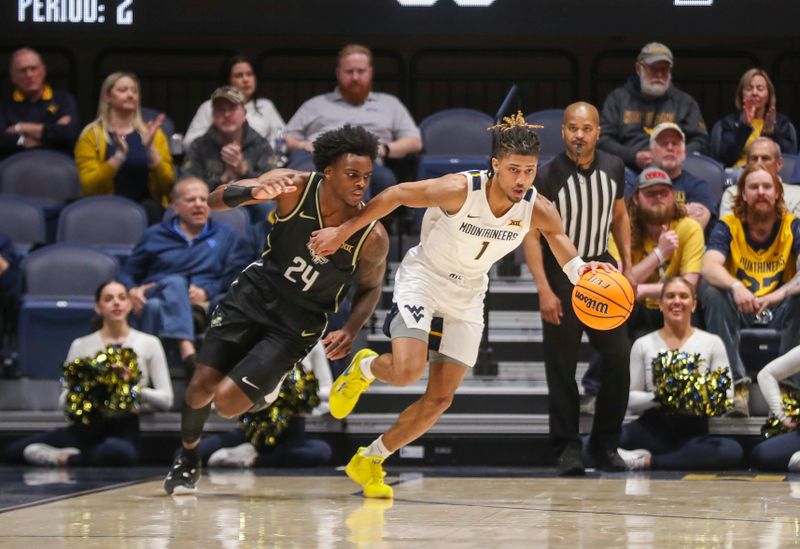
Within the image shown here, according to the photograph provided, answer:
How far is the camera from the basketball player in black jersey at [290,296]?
600 centimetres

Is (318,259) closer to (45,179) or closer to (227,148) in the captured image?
(227,148)

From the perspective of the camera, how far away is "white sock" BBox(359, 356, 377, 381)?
20.5ft

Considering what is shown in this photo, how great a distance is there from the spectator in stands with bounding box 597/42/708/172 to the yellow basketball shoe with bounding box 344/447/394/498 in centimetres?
350

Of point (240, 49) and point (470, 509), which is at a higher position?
point (240, 49)

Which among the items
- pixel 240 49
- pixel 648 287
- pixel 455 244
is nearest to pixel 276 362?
pixel 455 244

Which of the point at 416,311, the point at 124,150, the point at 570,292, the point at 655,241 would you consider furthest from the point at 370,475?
the point at 124,150

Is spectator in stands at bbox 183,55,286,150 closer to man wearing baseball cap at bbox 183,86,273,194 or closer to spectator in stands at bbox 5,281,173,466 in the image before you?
man wearing baseball cap at bbox 183,86,273,194

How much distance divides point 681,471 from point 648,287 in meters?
1.12

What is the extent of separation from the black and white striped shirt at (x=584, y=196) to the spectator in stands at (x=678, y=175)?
3.68 ft

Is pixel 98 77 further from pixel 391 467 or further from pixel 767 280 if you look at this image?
pixel 767 280

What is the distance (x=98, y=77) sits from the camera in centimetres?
1009

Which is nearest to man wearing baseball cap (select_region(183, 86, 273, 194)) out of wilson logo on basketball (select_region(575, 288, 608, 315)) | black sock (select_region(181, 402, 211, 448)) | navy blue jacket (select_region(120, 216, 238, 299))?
navy blue jacket (select_region(120, 216, 238, 299))

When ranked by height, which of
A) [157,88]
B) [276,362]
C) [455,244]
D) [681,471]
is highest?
[157,88]

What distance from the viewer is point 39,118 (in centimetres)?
966
